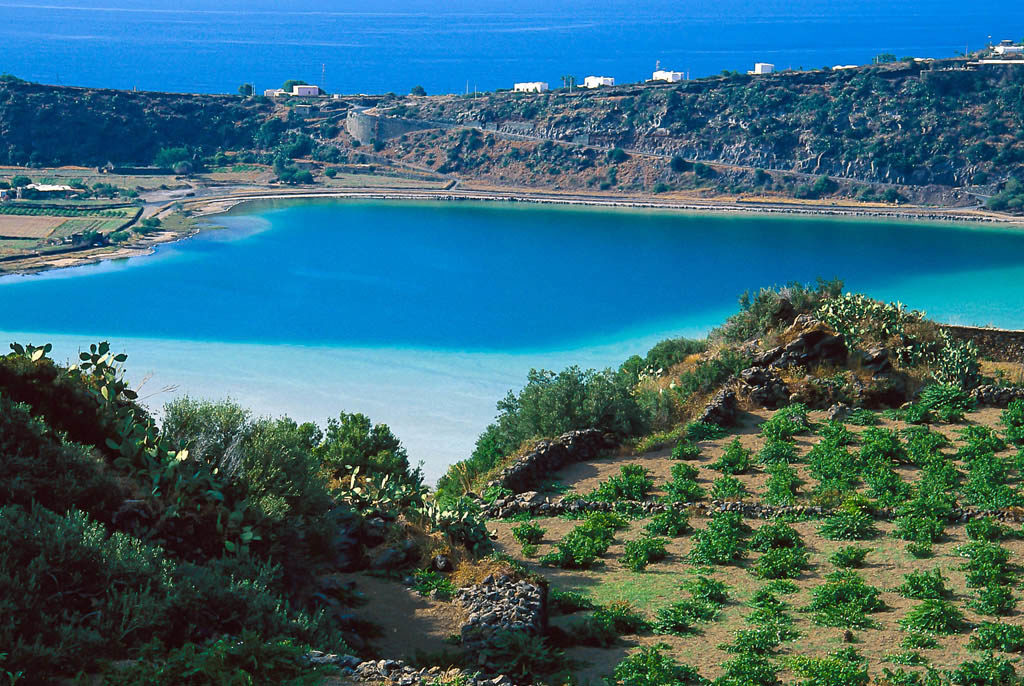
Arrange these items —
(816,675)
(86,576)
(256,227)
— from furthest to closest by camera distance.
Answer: (256,227) < (816,675) < (86,576)

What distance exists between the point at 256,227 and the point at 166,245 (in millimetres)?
7012

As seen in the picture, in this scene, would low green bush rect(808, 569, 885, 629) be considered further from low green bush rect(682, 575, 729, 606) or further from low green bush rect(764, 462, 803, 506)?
low green bush rect(764, 462, 803, 506)

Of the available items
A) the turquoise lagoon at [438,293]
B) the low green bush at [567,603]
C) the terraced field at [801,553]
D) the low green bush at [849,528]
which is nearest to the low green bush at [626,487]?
the terraced field at [801,553]

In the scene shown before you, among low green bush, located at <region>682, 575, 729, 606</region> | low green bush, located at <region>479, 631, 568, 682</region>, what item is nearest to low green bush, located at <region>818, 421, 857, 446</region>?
low green bush, located at <region>682, 575, 729, 606</region>

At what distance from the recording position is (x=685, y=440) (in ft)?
52.9

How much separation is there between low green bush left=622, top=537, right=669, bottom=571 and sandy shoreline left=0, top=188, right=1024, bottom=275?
4984 centimetres

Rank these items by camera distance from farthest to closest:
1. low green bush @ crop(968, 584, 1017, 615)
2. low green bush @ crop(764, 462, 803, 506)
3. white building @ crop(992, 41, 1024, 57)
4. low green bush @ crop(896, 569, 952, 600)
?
Result: white building @ crop(992, 41, 1024, 57) → low green bush @ crop(764, 462, 803, 506) → low green bush @ crop(896, 569, 952, 600) → low green bush @ crop(968, 584, 1017, 615)

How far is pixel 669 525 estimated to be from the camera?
12.6 m

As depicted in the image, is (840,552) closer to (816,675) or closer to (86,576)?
(816,675)

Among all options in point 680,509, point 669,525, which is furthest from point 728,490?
point 669,525

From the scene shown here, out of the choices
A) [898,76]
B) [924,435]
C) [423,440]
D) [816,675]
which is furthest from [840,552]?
[898,76]

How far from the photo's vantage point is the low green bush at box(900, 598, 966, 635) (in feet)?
31.0

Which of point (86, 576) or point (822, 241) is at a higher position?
point (822, 241)

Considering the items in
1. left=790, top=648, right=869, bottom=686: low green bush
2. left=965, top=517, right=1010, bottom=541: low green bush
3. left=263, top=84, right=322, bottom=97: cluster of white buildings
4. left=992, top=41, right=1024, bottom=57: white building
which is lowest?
left=790, top=648, right=869, bottom=686: low green bush
